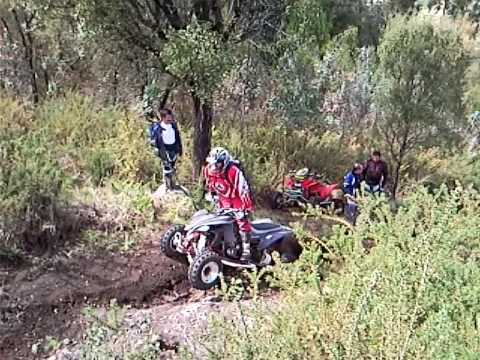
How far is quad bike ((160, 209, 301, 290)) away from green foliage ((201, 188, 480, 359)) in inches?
104

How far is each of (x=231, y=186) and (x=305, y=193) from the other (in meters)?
3.39

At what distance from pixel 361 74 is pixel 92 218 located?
7482 mm

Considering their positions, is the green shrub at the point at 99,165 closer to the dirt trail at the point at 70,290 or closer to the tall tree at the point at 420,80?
the dirt trail at the point at 70,290

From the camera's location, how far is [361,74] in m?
13.5

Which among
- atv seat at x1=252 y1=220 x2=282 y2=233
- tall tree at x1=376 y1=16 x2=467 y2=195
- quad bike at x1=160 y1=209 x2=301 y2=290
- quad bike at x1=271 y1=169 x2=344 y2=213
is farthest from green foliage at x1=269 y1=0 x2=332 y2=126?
quad bike at x1=160 y1=209 x2=301 y2=290

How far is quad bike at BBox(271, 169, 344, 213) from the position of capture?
10031mm

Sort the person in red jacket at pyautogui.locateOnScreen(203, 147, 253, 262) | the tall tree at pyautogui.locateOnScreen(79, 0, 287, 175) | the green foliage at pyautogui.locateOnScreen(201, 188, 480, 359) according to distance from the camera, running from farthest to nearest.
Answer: the tall tree at pyautogui.locateOnScreen(79, 0, 287, 175)
the person in red jacket at pyautogui.locateOnScreen(203, 147, 253, 262)
the green foliage at pyautogui.locateOnScreen(201, 188, 480, 359)

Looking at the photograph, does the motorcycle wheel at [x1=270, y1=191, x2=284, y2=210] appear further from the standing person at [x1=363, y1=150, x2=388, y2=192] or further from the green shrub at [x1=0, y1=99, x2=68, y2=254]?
the green shrub at [x1=0, y1=99, x2=68, y2=254]

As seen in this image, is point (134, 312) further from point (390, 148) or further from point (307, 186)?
point (390, 148)

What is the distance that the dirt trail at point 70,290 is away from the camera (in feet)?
20.2

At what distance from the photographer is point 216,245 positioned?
689cm

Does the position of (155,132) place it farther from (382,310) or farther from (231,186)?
(382,310)

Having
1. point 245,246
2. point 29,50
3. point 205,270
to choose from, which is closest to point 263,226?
point 245,246

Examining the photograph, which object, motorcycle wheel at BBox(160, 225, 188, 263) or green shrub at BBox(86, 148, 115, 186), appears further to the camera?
green shrub at BBox(86, 148, 115, 186)
